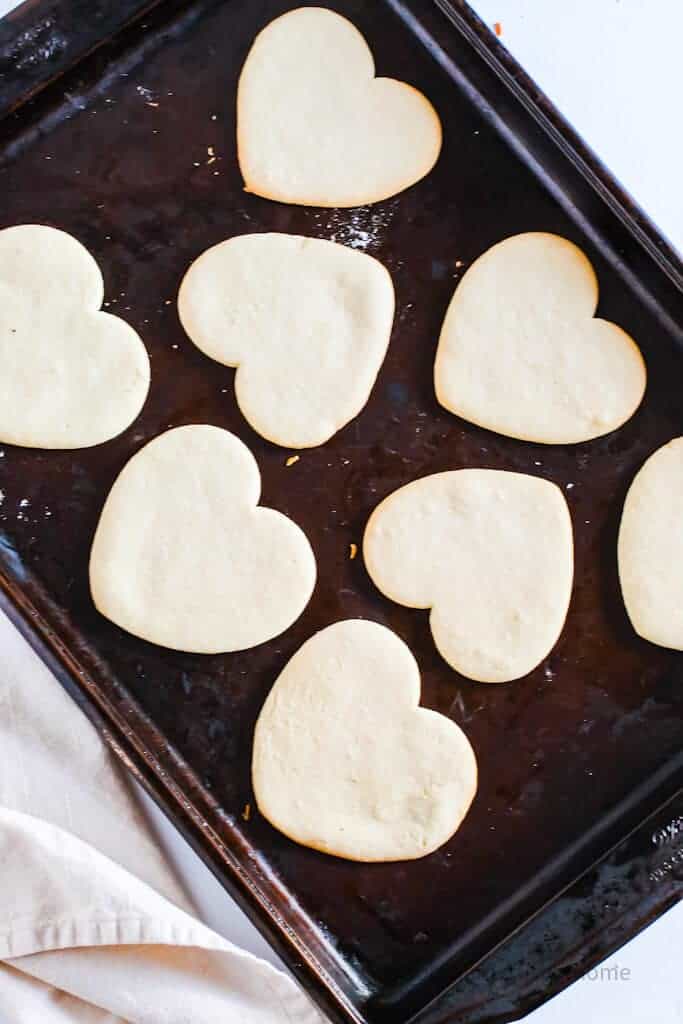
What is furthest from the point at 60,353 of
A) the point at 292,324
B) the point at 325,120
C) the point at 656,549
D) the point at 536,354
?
the point at 656,549

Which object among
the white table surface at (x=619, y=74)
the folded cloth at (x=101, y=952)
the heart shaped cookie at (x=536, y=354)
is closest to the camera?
the folded cloth at (x=101, y=952)

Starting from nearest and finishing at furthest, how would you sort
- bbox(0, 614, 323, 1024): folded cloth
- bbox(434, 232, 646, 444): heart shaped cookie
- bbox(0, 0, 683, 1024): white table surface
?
1. bbox(0, 614, 323, 1024): folded cloth
2. bbox(434, 232, 646, 444): heart shaped cookie
3. bbox(0, 0, 683, 1024): white table surface

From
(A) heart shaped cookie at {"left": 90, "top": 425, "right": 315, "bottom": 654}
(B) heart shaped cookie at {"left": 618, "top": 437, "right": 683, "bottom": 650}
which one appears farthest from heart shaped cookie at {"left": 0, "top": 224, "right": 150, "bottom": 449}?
(B) heart shaped cookie at {"left": 618, "top": 437, "right": 683, "bottom": 650}

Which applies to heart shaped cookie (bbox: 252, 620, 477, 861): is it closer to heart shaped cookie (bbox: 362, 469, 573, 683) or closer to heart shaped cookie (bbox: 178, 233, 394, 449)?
heart shaped cookie (bbox: 362, 469, 573, 683)

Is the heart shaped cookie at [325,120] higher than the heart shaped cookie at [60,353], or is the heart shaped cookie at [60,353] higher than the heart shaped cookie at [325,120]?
the heart shaped cookie at [325,120]

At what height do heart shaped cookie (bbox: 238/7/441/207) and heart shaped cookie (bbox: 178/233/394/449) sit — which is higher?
heart shaped cookie (bbox: 238/7/441/207)

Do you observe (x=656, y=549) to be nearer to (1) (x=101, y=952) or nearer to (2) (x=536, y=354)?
(2) (x=536, y=354)

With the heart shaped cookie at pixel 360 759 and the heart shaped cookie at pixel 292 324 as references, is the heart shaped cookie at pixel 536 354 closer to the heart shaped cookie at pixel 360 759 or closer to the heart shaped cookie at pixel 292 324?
the heart shaped cookie at pixel 292 324

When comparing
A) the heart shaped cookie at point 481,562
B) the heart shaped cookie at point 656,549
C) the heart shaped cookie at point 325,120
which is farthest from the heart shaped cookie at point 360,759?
the heart shaped cookie at point 325,120

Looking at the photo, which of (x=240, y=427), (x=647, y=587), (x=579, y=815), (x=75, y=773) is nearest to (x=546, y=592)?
(x=647, y=587)
